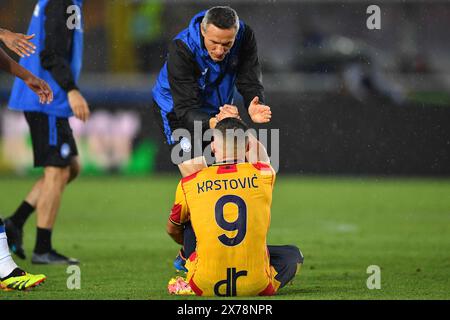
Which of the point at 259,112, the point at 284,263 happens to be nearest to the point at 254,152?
the point at 259,112

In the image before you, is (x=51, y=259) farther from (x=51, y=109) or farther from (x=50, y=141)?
(x=51, y=109)

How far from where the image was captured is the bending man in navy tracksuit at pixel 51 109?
839 cm

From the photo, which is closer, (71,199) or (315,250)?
(315,250)

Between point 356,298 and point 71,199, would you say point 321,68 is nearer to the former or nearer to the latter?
point 71,199

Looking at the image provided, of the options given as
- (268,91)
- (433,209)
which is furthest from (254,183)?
(268,91)

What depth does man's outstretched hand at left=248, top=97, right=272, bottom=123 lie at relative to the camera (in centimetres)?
659

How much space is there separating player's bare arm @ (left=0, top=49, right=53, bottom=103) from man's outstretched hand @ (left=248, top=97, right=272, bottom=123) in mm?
1462

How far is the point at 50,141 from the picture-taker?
8.55 metres

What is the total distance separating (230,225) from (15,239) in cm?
305

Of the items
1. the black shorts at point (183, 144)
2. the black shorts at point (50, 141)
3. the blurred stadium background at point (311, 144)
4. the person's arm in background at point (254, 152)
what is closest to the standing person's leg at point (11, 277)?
the blurred stadium background at point (311, 144)

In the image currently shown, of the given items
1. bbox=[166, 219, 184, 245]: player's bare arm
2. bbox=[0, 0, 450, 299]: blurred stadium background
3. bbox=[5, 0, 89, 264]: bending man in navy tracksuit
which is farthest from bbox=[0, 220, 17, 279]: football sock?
bbox=[5, 0, 89, 264]: bending man in navy tracksuit

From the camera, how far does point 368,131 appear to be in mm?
15977

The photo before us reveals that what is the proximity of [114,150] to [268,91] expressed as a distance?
263 cm

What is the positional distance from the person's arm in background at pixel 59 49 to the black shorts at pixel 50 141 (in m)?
0.33
